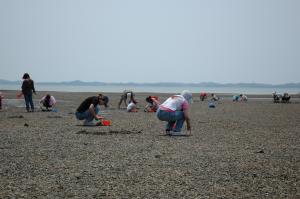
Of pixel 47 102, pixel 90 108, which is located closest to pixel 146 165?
pixel 90 108

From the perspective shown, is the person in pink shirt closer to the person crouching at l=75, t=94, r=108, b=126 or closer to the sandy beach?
the sandy beach

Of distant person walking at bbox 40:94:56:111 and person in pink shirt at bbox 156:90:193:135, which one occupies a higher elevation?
person in pink shirt at bbox 156:90:193:135

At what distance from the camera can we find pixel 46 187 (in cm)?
769

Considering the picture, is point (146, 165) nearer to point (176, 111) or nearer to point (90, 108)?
point (176, 111)

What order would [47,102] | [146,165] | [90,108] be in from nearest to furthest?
[146,165], [90,108], [47,102]

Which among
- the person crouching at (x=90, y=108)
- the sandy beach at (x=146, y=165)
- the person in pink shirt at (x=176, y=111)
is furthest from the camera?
the person crouching at (x=90, y=108)

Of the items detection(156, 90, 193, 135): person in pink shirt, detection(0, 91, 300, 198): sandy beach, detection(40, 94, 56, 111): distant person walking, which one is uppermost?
detection(156, 90, 193, 135): person in pink shirt

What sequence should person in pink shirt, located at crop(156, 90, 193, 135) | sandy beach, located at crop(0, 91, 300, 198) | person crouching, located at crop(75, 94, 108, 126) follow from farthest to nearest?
person crouching, located at crop(75, 94, 108, 126), person in pink shirt, located at crop(156, 90, 193, 135), sandy beach, located at crop(0, 91, 300, 198)

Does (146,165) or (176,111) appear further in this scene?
(176,111)

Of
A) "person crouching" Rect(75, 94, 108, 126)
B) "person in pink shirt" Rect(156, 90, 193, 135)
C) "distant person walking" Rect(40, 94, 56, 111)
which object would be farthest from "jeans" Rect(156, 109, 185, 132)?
"distant person walking" Rect(40, 94, 56, 111)

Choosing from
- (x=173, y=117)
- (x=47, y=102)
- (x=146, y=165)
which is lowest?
(x=146, y=165)

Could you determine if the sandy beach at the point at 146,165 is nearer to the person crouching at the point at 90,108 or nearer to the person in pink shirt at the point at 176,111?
the person in pink shirt at the point at 176,111

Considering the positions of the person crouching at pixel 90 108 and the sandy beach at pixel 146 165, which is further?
the person crouching at pixel 90 108

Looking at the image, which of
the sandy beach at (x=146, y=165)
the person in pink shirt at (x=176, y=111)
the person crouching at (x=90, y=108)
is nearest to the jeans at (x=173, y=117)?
the person in pink shirt at (x=176, y=111)
